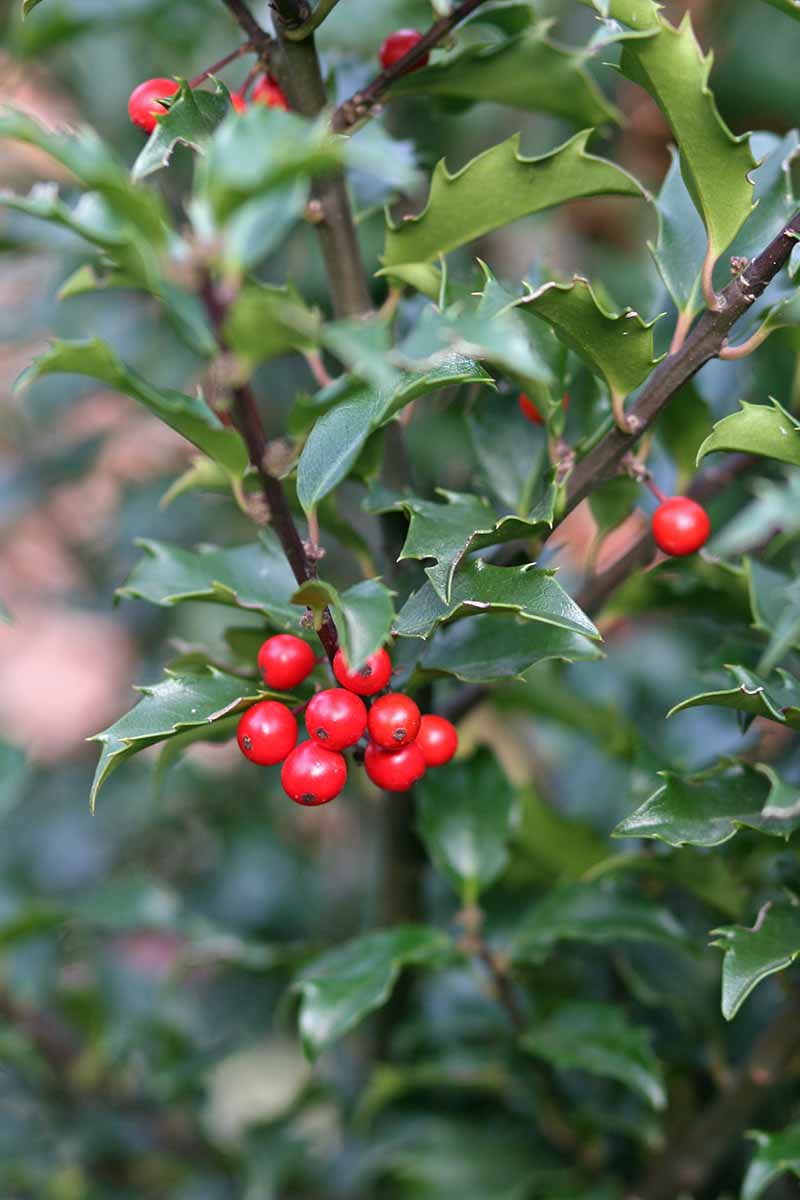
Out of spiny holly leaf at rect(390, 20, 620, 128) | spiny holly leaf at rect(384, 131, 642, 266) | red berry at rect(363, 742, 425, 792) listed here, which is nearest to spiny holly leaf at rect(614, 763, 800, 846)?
red berry at rect(363, 742, 425, 792)

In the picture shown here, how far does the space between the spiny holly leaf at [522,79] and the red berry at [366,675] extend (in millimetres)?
367

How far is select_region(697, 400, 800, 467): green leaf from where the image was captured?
1.92 ft

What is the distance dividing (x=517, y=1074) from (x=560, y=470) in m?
0.49

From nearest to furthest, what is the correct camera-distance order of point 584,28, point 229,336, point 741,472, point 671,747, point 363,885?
point 229,336 < point 741,472 < point 671,747 < point 363,885 < point 584,28

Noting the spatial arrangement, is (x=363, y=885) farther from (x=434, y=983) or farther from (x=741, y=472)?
(x=741, y=472)

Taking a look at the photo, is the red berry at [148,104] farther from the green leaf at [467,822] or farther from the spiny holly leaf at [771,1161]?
the green leaf at [467,822]

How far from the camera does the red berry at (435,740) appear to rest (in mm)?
625

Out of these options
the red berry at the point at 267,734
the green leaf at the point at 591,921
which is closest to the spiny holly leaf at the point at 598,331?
the red berry at the point at 267,734

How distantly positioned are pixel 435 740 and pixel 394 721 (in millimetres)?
74

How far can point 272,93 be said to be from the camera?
0.68m

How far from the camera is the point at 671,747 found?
3.26 ft

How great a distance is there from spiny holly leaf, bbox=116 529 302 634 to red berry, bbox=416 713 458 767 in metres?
0.09

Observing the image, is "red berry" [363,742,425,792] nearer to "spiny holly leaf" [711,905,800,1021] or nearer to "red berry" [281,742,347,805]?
"red berry" [281,742,347,805]

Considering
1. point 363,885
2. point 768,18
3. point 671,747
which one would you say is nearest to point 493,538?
point 671,747
